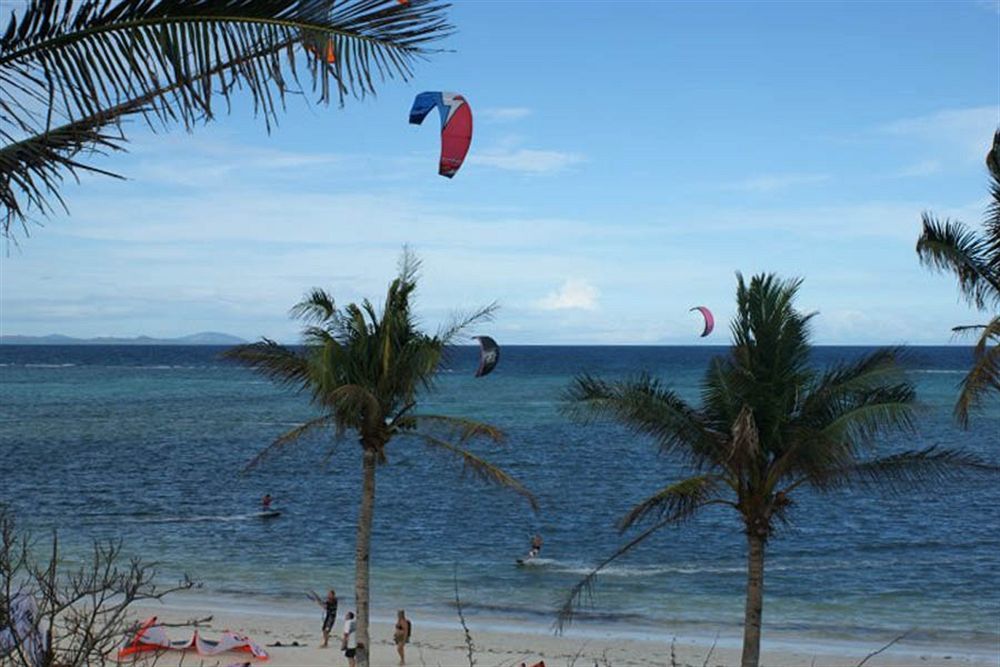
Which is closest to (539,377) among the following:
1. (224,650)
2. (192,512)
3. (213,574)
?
(192,512)

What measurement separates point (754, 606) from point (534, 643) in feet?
44.5

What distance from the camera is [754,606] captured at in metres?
16.6

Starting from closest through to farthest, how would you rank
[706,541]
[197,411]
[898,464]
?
[898,464] → [706,541] → [197,411]

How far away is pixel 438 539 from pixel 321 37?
43.7 metres

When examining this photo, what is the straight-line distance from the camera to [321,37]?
252 centimetres

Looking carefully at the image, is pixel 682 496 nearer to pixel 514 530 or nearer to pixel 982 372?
pixel 982 372

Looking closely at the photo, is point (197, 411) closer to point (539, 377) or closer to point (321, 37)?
point (539, 377)

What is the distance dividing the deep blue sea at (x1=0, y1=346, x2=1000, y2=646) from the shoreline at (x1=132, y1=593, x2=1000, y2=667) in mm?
1023

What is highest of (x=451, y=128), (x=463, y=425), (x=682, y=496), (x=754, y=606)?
(x=451, y=128)

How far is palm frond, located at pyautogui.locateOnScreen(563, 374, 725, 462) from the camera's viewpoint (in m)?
16.3

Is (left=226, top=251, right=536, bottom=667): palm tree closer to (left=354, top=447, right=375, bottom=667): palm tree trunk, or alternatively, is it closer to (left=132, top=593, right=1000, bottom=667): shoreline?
(left=354, top=447, right=375, bottom=667): palm tree trunk

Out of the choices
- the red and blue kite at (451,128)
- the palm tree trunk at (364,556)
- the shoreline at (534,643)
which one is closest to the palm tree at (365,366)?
the palm tree trunk at (364,556)

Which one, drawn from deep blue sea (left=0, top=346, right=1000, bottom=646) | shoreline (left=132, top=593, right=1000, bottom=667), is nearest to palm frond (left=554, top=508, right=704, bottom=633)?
shoreline (left=132, top=593, right=1000, bottom=667)

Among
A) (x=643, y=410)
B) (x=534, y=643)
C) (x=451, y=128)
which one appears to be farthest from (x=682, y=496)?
(x=534, y=643)
